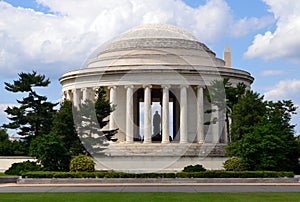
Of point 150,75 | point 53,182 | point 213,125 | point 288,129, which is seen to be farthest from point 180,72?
point 53,182

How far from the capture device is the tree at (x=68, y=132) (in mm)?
54688

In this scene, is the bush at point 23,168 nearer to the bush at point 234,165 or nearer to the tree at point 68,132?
the tree at point 68,132

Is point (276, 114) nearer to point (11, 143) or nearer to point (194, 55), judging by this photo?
point (194, 55)

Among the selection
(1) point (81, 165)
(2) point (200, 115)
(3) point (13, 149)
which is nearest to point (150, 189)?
(1) point (81, 165)

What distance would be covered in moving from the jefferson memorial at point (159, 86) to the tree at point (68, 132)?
21.8ft

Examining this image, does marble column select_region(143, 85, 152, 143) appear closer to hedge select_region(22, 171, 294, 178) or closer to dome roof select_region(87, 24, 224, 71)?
dome roof select_region(87, 24, 224, 71)

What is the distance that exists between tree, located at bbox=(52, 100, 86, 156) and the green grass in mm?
23280

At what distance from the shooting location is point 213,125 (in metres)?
70.3

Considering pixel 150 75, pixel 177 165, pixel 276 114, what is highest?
pixel 150 75

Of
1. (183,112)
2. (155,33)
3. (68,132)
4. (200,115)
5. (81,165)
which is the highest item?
(155,33)

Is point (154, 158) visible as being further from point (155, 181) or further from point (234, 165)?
point (155, 181)

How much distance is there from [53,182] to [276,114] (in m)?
24.7

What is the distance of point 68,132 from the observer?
5531cm

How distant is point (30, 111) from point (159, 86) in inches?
650
